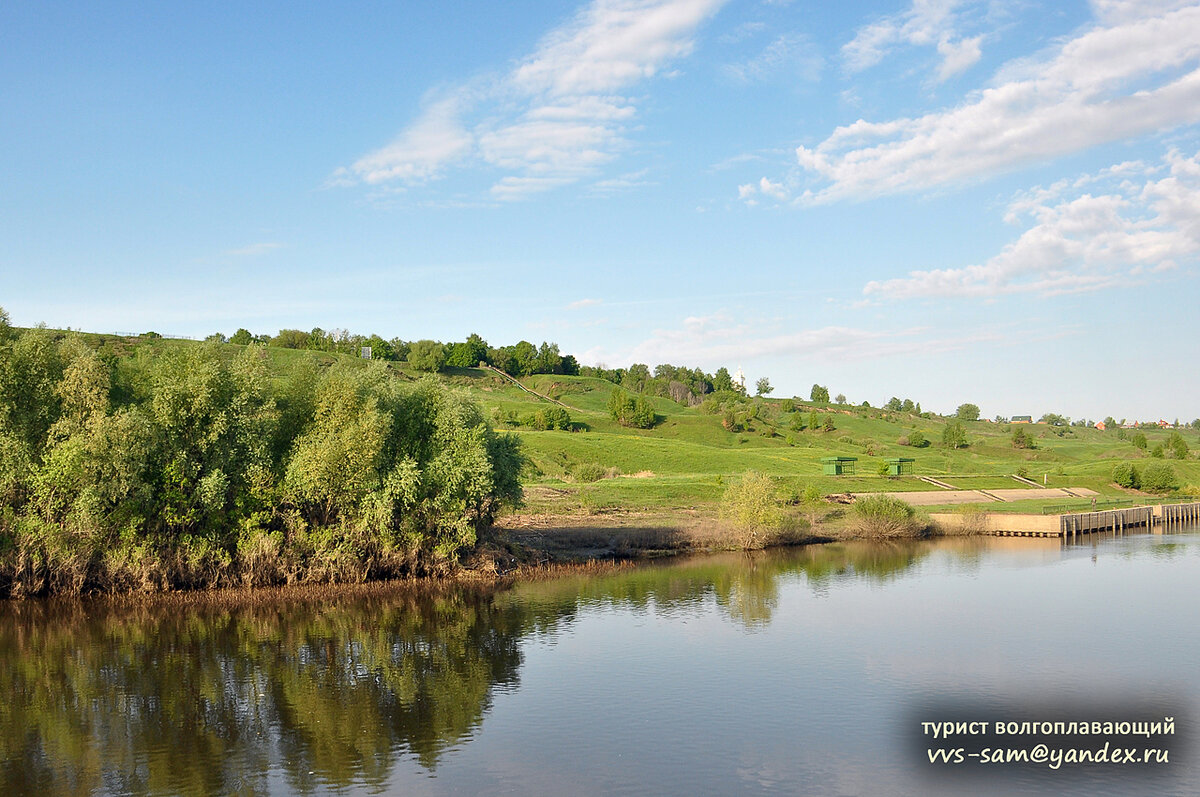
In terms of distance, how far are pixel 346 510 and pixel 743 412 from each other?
128638mm

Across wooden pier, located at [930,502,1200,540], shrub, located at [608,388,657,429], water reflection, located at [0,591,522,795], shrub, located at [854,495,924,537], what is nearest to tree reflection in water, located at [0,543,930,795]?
water reflection, located at [0,591,522,795]

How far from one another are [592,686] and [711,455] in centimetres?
8625

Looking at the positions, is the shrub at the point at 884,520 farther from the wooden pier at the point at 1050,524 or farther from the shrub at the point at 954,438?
the shrub at the point at 954,438

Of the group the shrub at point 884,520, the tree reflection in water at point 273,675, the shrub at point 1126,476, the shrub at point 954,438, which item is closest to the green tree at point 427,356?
the shrub at point 954,438

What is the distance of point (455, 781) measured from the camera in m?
23.2

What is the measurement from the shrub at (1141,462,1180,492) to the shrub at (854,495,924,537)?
57.7 metres

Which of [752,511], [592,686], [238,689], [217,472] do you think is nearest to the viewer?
[238,689]

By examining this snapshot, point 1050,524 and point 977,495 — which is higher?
point 977,495

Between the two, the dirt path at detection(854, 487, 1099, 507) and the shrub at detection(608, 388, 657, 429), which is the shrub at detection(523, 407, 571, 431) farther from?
the dirt path at detection(854, 487, 1099, 507)

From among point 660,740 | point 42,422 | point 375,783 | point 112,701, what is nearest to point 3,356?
point 42,422

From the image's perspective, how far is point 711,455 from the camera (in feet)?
382

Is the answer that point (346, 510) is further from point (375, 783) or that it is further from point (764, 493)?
point (764, 493)

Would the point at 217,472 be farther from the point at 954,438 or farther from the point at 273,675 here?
the point at 954,438

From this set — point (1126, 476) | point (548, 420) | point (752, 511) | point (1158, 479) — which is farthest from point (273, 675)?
point (1158, 479)
